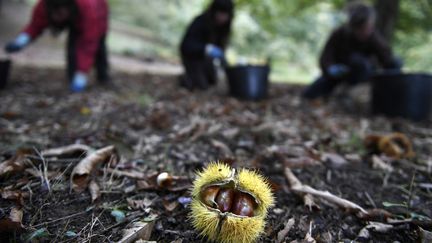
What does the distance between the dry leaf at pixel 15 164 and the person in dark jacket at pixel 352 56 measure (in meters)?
4.18

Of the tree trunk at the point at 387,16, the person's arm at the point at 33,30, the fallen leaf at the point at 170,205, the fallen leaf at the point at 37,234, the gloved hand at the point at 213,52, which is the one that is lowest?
the fallen leaf at the point at 170,205

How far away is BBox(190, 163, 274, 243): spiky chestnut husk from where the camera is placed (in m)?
1.12

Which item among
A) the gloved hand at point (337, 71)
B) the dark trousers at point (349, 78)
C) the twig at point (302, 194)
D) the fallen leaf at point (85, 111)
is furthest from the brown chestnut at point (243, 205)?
the gloved hand at point (337, 71)

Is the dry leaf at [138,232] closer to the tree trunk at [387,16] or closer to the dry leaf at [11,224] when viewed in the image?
the dry leaf at [11,224]

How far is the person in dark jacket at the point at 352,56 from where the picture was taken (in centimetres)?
456

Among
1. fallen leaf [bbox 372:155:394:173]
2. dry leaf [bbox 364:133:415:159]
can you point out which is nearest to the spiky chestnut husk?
fallen leaf [bbox 372:155:394:173]

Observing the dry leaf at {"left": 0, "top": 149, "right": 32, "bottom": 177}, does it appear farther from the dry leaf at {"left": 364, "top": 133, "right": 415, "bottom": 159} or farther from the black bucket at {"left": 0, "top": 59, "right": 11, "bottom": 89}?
the black bucket at {"left": 0, "top": 59, "right": 11, "bottom": 89}

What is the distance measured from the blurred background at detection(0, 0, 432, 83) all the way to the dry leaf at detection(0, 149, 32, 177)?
631cm

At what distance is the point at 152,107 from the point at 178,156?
5.29ft

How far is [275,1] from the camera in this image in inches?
310

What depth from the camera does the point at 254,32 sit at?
13.6 meters

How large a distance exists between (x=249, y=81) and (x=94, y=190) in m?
3.22

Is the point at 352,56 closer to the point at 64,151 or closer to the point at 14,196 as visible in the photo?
the point at 64,151

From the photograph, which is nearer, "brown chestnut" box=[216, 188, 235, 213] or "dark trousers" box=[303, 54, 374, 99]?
"brown chestnut" box=[216, 188, 235, 213]
